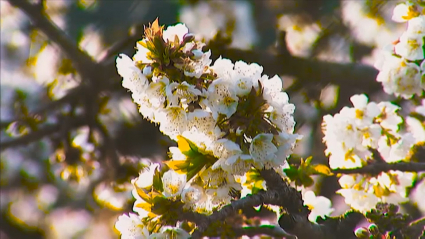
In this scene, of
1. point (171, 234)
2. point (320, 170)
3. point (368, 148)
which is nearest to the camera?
point (171, 234)

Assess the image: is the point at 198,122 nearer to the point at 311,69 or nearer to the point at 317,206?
the point at 317,206

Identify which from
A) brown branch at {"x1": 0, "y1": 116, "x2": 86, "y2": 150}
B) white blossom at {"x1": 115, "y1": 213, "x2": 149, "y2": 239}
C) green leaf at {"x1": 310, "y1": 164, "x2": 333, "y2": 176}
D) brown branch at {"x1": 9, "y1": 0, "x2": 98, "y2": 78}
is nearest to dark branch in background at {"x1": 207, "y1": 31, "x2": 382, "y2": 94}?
Answer: brown branch at {"x1": 9, "y1": 0, "x2": 98, "y2": 78}

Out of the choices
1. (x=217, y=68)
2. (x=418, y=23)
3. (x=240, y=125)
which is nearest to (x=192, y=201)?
(x=240, y=125)

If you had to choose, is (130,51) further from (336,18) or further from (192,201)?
(192,201)

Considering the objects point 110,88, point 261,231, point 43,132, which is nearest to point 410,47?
point 261,231

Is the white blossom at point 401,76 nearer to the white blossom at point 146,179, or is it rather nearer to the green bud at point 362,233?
the green bud at point 362,233

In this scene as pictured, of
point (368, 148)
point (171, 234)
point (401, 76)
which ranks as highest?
point (401, 76)

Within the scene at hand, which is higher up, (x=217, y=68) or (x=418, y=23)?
(x=418, y=23)
